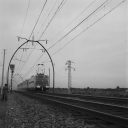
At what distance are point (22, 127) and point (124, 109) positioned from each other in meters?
4.75

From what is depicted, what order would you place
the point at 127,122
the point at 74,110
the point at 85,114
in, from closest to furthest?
the point at 127,122, the point at 85,114, the point at 74,110

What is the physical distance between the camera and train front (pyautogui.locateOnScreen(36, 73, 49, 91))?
168 feet

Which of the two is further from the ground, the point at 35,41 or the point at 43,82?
the point at 35,41

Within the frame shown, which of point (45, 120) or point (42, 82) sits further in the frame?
point (42, 82)

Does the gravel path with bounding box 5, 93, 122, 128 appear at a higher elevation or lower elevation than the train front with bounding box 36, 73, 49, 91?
lower

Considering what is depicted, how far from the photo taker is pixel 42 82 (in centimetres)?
5178

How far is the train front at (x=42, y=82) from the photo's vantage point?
5112cm

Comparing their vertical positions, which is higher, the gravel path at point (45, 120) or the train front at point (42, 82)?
the train front at point (42, 82)

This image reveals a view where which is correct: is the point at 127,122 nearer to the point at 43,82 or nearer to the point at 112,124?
the point at 112,124

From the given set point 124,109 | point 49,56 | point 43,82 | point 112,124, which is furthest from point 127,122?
point 43,82

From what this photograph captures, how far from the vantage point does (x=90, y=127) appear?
10.1 meters

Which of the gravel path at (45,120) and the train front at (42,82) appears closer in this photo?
the gravel path at (45,120)

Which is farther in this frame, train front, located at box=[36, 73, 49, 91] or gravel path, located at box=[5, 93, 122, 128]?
train front, located at box=[36, 73, 49, 91]

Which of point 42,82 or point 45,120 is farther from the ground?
point 42,82
